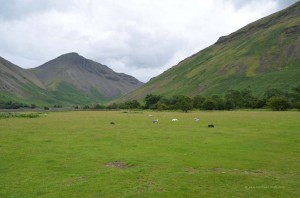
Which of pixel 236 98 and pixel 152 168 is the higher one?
pixel 236 98

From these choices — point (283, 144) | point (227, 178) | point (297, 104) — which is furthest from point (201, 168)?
point (297, 104)

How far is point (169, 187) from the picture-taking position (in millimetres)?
20031

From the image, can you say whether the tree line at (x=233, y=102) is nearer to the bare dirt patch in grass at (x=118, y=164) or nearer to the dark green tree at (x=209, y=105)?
the dark green tree at (x=209, y=105)

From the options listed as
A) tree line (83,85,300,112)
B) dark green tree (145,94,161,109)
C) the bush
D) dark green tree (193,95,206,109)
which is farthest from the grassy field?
dark green tree (145,94,161,109)

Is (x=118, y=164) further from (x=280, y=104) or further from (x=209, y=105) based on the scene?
(x=209, y=105)

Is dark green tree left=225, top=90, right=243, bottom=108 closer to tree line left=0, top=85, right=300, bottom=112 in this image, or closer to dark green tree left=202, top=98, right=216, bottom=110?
tree line left=0, top=85, right=300, bottom=112

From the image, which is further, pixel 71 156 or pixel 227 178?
pixel 71 156

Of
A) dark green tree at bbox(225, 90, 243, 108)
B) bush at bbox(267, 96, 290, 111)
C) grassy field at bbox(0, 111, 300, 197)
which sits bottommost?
grassy field at bbox(0, 111, 300, 197)

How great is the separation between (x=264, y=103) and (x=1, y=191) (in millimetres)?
144787

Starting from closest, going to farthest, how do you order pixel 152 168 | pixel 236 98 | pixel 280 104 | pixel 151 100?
pixel 152 168 < pixel 280 104 < pixel 236 98 < pixel 151 100

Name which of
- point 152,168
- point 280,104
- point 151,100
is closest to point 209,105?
point 280,104

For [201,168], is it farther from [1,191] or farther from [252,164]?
[1,191]

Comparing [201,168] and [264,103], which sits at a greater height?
[264,103]

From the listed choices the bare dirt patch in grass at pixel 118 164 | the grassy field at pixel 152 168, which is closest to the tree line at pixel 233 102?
the grassy field at pixel 152 168
